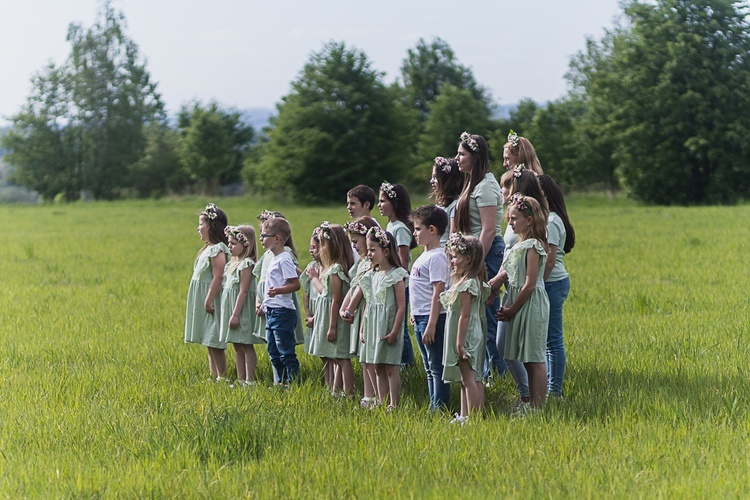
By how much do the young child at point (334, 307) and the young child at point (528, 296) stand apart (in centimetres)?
143

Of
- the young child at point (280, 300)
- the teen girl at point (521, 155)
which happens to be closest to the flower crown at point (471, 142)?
the teen girl at point (521, 155)

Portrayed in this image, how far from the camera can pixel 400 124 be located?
63.5 metres

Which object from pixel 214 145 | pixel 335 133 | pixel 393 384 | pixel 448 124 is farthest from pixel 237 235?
pixel 214 145

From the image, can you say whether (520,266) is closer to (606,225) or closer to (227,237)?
(227,237)

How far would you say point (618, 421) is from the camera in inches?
247

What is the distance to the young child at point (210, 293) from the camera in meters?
8.61

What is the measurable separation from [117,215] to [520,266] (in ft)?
125

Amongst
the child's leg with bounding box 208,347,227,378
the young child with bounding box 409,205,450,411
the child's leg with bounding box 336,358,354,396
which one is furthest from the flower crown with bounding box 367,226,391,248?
the child's leg with bounding box 208,347,227,378

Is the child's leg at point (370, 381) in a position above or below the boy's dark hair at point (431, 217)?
below

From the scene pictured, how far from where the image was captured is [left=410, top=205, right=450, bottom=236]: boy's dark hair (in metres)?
6.92

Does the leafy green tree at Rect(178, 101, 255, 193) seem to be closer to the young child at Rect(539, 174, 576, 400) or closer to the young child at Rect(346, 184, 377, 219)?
the young child at Rect(346, 184, 377, 219)

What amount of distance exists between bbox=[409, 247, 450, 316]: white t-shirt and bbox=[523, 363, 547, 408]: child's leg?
79 centimetres

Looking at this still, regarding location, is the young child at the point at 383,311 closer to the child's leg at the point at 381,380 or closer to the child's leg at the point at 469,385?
the child's leg at the point at 381,380

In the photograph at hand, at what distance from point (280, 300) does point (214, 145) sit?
70671mm
